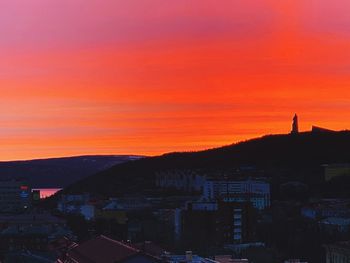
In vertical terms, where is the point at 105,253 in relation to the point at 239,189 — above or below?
below

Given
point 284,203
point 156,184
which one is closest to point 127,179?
point 156,184

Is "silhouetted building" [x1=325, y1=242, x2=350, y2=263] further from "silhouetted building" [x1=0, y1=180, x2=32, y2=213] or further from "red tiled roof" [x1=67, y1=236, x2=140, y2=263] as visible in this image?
"silhouetted building" [x1=0, y1=180, x2=32, y2=213]

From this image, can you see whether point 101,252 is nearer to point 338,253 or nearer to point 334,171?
point 338,253

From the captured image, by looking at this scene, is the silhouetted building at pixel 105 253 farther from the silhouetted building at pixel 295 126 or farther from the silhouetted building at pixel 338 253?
the silhouetted building at pixel 295 126

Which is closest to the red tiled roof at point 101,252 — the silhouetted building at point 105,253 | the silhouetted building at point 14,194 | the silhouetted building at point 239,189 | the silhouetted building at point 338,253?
the silhouetted building at point 105,253

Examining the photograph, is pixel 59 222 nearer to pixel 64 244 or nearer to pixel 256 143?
pixel 64 244

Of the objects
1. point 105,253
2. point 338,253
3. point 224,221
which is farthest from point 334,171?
point 105,253
